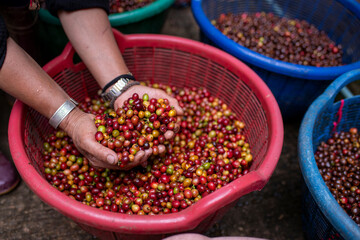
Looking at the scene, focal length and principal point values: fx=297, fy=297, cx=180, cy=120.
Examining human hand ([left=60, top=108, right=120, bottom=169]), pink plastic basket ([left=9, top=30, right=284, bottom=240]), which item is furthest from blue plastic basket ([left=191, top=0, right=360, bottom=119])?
human hand ([left=60, top=108, right=120, bottom=169])

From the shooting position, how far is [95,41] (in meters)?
2.32

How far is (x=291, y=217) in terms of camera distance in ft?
9.25

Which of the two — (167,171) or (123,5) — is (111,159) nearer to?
(167,171)

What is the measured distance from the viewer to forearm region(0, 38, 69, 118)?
1.81 metres

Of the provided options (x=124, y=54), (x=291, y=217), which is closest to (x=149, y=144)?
(x=124, y=54)

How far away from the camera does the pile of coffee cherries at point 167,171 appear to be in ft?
7.07

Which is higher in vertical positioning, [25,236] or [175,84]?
[175,84]

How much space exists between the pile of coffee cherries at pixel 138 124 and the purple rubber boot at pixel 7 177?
4.14ft

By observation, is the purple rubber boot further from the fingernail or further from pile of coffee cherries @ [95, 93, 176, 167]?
the fingernail

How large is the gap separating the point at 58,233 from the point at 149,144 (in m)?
1.25

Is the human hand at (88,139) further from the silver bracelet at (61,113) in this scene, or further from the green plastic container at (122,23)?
the green plastic container at (122,23)

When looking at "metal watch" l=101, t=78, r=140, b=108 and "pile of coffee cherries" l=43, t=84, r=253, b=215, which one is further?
"metal watch" l=101, t=78, r=140, b=108

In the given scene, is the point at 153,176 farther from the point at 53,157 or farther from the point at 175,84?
the point at 175,84

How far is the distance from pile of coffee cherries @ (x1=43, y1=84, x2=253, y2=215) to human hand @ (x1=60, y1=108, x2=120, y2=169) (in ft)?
0.72
